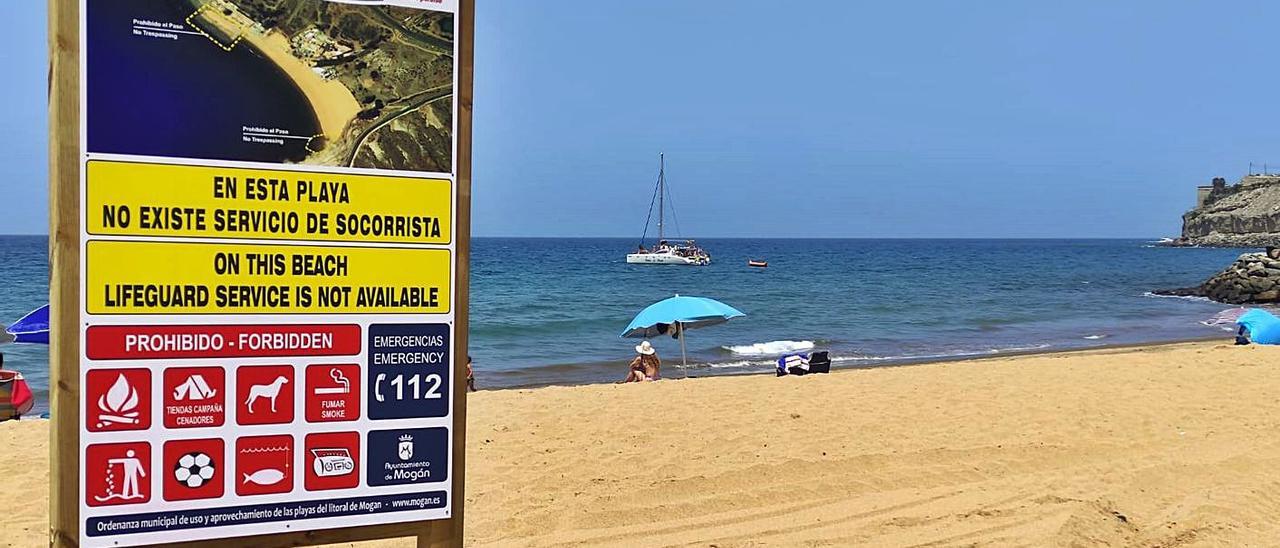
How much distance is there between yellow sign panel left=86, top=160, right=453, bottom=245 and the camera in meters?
2.72

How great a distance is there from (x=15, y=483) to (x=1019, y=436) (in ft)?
24.4

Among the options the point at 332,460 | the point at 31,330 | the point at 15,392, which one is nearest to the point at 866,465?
the point at 332,460

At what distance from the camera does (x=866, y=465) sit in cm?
682

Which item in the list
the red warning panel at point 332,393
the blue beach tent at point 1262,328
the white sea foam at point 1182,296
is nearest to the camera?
the red warning panel at point 332,393

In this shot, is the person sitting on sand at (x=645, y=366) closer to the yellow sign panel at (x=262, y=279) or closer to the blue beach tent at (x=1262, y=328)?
the yellow sign panel at (x=262, y=279)

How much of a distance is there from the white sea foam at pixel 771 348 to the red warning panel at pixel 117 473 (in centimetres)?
1925

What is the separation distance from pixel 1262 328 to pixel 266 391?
739 inches

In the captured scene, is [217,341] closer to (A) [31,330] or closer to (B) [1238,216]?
(A) [31,330]

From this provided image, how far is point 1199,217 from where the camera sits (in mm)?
139000

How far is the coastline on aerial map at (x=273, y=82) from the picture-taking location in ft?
8.86

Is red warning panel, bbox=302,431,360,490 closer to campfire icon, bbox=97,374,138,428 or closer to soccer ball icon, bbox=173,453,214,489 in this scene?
soccer ball icon, bbox=173,453,214,489

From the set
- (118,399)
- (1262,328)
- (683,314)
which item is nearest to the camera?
(118,399)

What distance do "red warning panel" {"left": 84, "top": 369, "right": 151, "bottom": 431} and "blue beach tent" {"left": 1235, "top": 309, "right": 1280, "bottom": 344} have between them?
18796 millimetres

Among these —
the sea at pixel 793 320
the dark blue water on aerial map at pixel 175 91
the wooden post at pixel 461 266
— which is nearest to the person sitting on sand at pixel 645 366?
the sea at pixel 793 320
